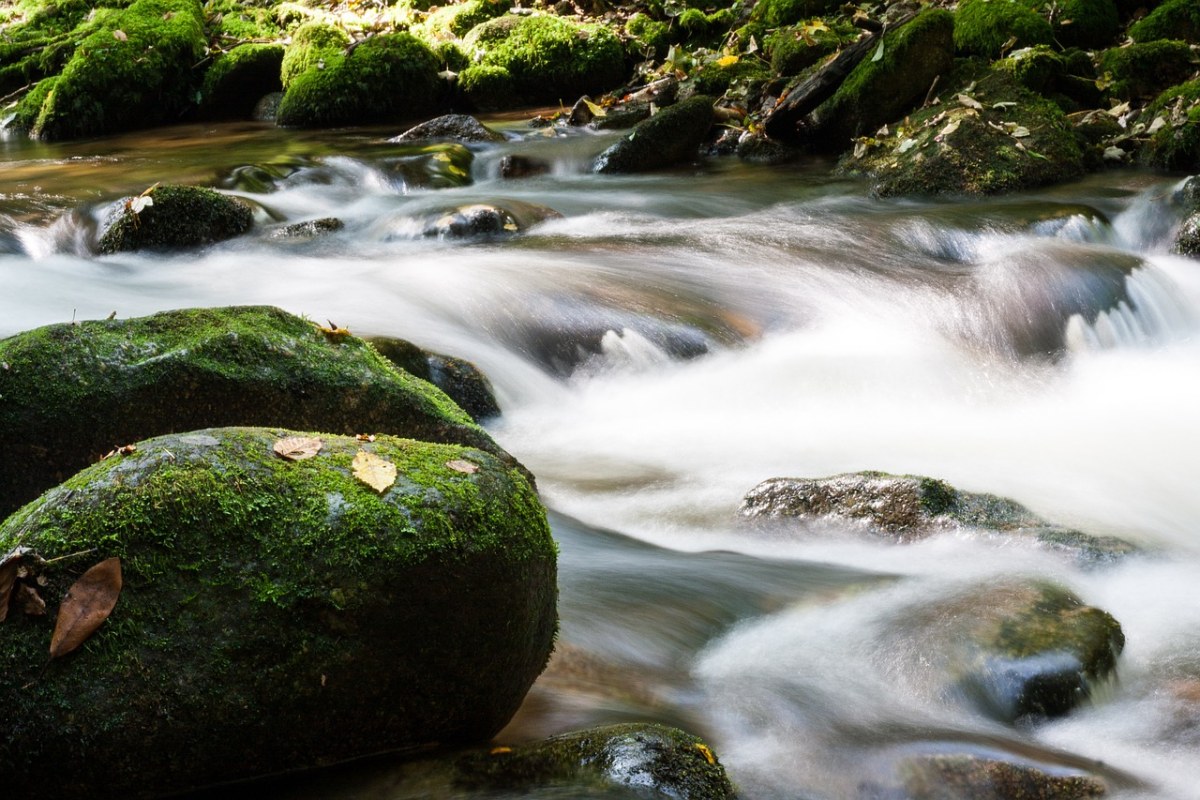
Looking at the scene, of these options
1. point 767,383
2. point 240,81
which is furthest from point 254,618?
point 240,81

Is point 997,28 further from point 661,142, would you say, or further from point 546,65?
point 546,65

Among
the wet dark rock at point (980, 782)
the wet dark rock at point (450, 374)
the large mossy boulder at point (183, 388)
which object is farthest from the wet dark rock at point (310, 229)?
the wet dark rock at point (980, 782)

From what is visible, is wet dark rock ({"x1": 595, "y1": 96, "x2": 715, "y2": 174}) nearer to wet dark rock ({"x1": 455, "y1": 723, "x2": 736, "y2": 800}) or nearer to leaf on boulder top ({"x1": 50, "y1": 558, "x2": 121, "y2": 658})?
wet dark rock ({"x1": 455, "y1": 723, "x2": 736, "y2": 800})

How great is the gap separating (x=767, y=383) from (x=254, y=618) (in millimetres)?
4296

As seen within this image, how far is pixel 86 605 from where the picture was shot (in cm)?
223

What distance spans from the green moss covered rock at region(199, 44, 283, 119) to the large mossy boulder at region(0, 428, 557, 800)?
1360 cm

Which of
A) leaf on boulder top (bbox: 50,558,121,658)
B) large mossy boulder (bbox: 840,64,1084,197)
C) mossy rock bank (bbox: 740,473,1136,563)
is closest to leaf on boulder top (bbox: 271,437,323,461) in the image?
leaf on boulder top (bbox: 50,558,121,658)

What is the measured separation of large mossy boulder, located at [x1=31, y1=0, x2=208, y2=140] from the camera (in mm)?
13594

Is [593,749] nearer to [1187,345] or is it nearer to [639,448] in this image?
[639,448]

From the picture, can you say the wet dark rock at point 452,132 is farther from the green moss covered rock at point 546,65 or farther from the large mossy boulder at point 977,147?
the large mossy boulder at point 977,147

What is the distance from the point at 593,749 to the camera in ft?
7.96

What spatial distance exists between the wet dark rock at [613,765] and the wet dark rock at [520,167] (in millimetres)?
8600

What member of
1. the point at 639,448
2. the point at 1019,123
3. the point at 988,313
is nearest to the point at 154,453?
the point at 639,448

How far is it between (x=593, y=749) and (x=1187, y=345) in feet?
19.7
